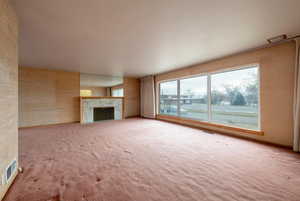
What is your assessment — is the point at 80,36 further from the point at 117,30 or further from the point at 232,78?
the point at 232,78

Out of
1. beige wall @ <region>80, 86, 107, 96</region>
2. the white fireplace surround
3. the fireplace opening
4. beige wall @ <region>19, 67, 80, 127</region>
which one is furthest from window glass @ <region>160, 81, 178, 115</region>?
beige wall @ <region>80, 86, 107, 96</region>

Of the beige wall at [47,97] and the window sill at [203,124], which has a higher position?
the beige wall at [47,97]

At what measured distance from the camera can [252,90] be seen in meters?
3.29

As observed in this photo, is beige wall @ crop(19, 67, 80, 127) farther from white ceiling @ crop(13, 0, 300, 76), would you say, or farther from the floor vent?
the floor vent

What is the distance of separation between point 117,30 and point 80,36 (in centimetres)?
77

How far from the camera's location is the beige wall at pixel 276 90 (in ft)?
8.69

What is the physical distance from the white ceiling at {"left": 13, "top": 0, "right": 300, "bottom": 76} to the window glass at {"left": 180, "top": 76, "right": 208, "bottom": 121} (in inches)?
65.5

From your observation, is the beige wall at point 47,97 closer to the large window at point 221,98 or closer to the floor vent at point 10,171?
the floor vent at point 10,171

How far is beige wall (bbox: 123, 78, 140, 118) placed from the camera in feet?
23.0

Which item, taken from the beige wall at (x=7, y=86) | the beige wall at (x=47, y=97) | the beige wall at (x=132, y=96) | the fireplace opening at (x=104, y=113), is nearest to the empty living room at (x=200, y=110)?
the beige wall at (x=7, y=86)

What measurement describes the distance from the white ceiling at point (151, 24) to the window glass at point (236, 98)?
2.78ft

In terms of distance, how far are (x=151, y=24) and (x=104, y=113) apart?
17.7 ft

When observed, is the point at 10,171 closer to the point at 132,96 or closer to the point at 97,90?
the point at 132,96

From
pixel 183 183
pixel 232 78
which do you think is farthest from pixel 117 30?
pixel 232 78
